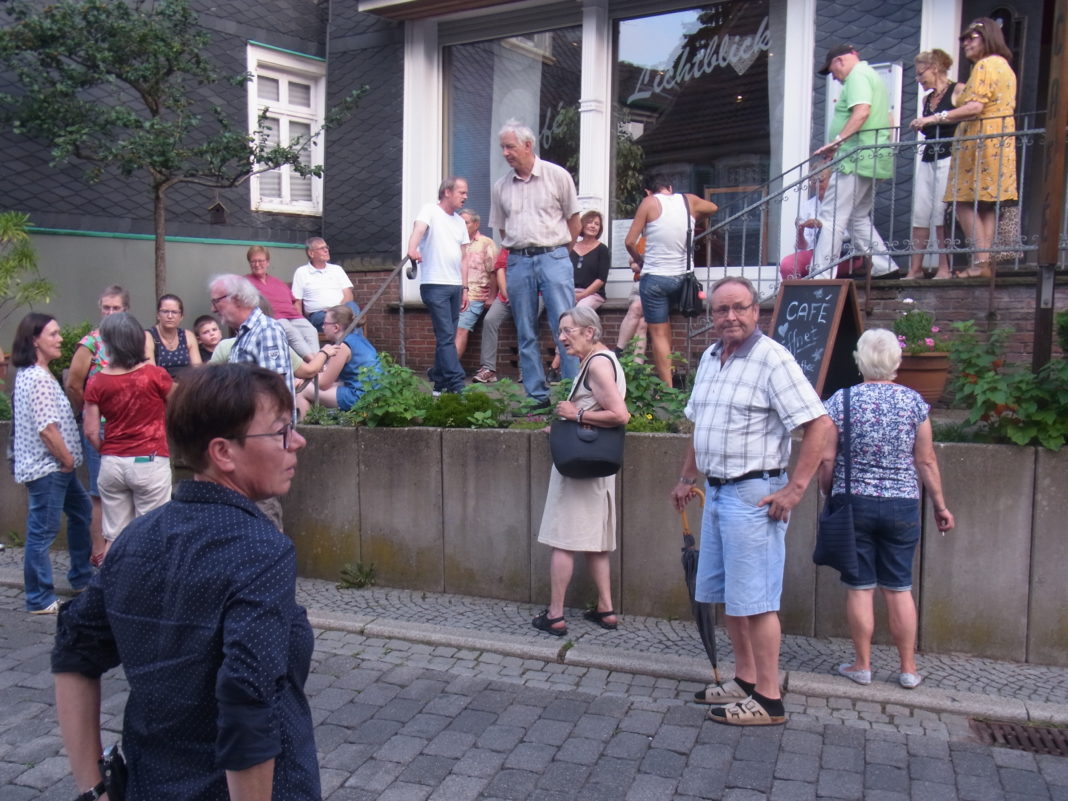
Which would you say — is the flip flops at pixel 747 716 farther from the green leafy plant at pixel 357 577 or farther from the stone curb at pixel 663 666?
the green leafy plant at pixel 357 577

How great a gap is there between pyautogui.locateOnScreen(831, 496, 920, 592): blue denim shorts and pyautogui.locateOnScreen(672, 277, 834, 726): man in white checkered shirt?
1.84ft

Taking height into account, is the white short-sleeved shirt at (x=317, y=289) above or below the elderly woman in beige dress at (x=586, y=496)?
above

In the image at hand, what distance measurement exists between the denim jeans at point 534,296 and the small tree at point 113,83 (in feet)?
13.6

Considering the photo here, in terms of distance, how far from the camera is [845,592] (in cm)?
559

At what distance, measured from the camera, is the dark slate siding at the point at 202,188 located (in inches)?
433

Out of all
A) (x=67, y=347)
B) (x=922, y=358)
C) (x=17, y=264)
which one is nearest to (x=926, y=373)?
(x=922, y=358)

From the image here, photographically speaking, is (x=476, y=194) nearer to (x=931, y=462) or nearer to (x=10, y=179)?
(x=10, y=179)

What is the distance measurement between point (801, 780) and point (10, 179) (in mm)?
10392

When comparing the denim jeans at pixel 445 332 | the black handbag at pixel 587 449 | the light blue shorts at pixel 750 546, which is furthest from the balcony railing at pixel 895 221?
the light blue shorts at pixel 750 546

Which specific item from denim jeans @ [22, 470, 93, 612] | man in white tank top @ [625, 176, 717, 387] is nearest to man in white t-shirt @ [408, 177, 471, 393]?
man in white tank top @ [625, 176, 717, 387]

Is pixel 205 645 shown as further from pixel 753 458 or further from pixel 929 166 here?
pixel 929 166

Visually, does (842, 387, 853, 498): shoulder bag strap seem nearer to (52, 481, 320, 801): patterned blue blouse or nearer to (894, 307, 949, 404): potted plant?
(894, 307, 949, 404): potted plant

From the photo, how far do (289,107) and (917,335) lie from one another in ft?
29.7

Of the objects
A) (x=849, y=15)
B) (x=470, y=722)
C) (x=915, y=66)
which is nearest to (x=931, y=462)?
(x=470, y=722)
